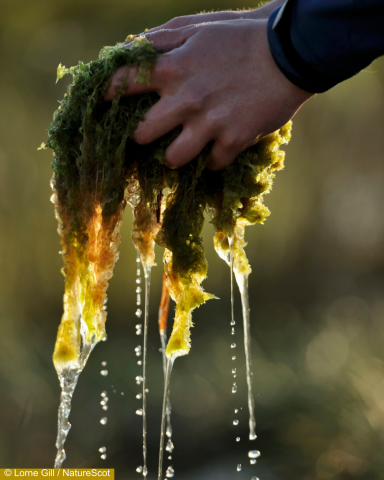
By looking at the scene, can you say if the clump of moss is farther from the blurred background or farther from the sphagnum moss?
the blurred background

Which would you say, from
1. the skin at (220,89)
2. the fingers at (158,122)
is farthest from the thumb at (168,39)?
the fingers at (158,122)

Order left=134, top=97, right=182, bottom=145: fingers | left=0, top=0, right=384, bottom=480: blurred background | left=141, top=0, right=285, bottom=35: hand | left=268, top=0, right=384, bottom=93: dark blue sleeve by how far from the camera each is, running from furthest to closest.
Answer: left=0, top=0, right=384, bottom=480: blurred background
left=141, top=0, right=285, bottom=35: hand
left=134, top=97, right=182, bottom=145: fingers
left=268, top=0, right=384, bottom=93: dark blue sleeve

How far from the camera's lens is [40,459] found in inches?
106

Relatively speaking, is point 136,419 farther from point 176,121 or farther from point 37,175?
point 176,121

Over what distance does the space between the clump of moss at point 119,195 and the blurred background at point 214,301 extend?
2.05m

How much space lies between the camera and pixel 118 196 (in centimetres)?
84

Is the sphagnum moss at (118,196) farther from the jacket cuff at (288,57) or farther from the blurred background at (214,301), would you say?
the blurred background at (214,301)

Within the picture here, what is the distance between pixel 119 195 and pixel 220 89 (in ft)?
0.98

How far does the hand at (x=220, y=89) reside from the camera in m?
0.69

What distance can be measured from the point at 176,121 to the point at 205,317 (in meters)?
2.67

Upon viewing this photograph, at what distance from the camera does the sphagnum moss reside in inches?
31.2

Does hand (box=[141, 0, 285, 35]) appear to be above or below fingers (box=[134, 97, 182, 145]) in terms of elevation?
above

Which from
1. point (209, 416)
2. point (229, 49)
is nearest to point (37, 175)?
point (209, 416)

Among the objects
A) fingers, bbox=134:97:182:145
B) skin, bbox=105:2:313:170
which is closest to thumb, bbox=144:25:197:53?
skin, bbox=105:2:313:170
